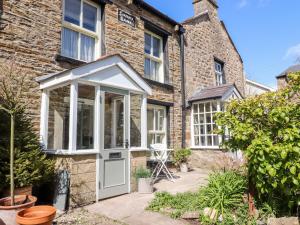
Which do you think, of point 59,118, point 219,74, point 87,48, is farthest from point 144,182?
point 219,74

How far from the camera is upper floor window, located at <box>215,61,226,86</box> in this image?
1372cm

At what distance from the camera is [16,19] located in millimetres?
6000

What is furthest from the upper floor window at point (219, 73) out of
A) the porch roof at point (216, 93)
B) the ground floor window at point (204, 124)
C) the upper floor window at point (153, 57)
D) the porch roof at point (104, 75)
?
the porch roof at point (104, 75)

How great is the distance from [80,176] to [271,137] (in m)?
3.86

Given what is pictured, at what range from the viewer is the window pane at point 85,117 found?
568 cm

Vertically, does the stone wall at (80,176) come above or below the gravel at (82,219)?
above

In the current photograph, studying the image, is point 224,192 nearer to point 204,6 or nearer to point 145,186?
point 145,186

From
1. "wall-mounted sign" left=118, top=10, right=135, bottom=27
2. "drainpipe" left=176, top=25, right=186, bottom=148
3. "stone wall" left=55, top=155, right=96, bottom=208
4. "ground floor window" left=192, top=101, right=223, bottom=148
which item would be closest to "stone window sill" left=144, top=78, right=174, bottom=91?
"drainpipe" left=176, top=25, right=186, bottom=148

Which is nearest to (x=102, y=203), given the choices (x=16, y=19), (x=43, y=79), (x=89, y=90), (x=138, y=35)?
(x=89, y=90)

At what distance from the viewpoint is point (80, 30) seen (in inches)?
290

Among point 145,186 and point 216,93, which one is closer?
point 145,186

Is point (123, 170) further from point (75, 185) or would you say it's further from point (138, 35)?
point (138, 35)

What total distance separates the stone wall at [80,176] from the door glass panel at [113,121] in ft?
2.27

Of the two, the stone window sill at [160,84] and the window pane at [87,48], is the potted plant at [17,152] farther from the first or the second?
the stone window sill at [160,84]
